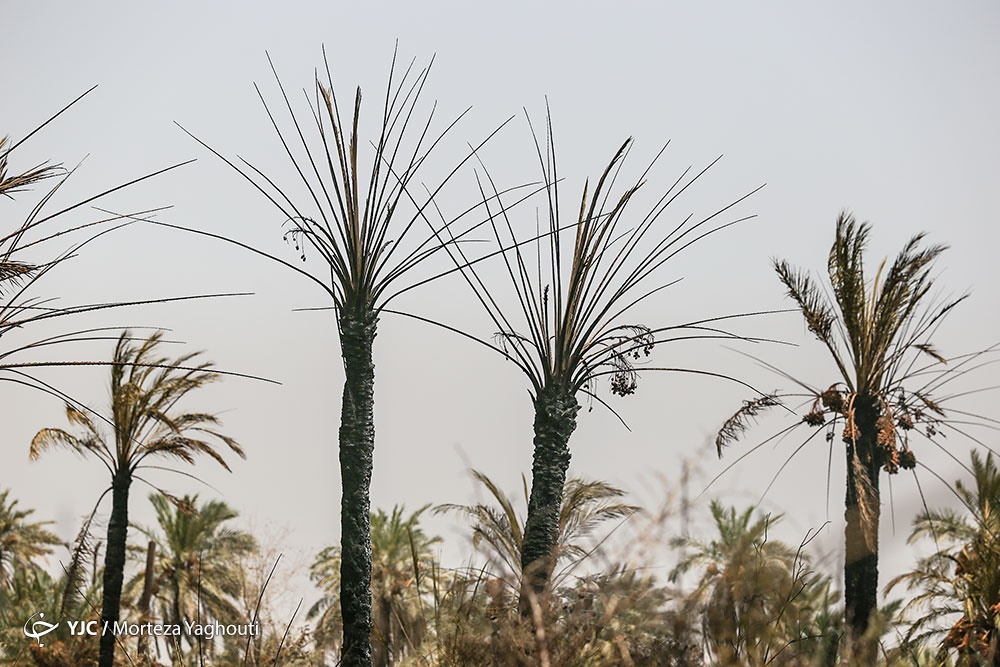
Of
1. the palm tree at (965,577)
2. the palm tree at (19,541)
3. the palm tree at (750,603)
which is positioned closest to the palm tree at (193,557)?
the palm tree at (19,541)

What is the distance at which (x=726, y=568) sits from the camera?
306cm

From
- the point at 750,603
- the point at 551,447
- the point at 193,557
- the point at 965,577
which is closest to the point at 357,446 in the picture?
the point at 551,447

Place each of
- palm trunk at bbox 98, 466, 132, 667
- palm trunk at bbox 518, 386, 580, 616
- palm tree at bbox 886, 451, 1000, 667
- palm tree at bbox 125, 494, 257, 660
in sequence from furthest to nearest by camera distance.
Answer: palm tree at bbox 125, 494, 257, 660 → palm trunk at bbox 98, 466, 132, 667 → palm tree at bbox 886, 451, 1000, 667 → palm trunk at bbox 518, 386, 580, 616

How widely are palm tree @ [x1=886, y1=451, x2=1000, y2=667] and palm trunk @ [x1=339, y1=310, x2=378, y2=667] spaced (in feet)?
15.0

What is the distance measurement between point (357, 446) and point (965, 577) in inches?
379

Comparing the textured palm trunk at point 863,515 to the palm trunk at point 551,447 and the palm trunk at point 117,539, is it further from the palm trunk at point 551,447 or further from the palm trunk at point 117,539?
the palm trunk at point 117,539

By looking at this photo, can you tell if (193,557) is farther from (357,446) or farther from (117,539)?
(357,446)

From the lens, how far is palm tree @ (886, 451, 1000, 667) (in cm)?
1234

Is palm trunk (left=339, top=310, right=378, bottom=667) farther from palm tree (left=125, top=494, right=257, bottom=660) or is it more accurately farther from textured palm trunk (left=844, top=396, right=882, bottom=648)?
palm tree (left=125, top=494, right=257, bottom=660)

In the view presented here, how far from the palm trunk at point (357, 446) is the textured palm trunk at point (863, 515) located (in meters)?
6.53

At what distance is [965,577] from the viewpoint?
15117mm

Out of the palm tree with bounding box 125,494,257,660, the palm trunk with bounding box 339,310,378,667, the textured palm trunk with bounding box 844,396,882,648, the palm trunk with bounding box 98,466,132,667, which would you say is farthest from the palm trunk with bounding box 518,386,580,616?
the palm tree with bounding box 125,494,257,660

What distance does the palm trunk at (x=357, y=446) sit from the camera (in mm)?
9656

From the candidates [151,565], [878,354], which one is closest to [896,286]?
[878,354]
